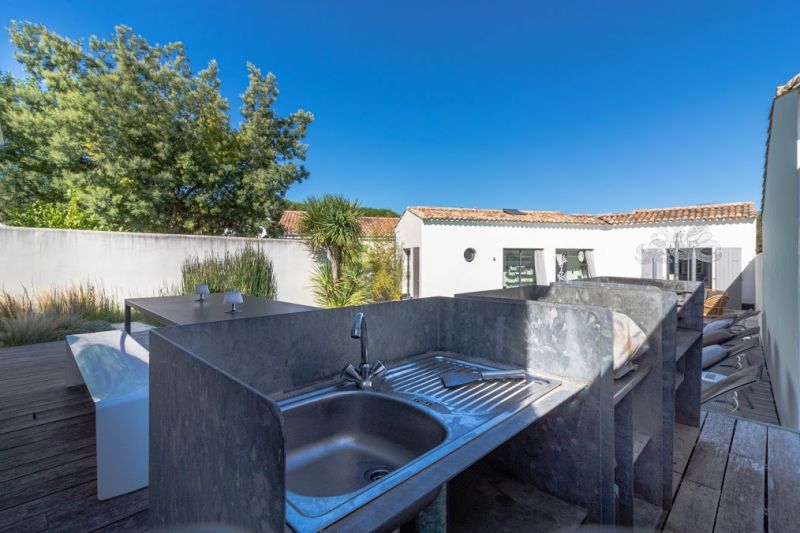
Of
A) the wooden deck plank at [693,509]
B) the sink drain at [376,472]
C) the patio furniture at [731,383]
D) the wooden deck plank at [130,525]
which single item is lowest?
the wooden deck plank at [693,509]

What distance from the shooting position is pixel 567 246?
1053cm

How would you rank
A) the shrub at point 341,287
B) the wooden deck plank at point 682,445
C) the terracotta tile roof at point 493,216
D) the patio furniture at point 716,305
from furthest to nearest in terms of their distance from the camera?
the terracotta tile roof at point 493,216, the shrub at point 341,287, the patio furniture at point 716,305, the wooden deck plank at point 682,445

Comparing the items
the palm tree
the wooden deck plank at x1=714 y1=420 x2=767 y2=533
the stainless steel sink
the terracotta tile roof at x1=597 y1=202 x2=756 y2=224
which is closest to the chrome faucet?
the stainless steel sink

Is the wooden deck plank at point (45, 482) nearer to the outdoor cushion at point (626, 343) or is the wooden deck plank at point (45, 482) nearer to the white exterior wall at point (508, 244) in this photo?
the outdoor cushion at point (626, 343)

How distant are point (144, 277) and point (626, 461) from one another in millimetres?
7359

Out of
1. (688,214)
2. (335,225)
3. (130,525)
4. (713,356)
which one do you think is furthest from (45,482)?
(688,214)

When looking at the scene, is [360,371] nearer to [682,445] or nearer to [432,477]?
[432,477]

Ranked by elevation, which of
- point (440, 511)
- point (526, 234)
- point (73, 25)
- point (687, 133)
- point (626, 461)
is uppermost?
point (73, 25)

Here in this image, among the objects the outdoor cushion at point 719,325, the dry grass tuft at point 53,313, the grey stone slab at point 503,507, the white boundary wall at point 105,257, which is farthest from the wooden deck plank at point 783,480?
the white boundary wall at point 105,257

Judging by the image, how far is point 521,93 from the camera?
32.3ft

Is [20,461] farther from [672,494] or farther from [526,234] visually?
[526,234]

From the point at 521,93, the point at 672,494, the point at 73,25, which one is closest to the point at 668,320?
the point at 672,494

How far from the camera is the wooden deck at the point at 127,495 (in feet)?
4.49

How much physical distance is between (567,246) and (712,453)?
29.9 ft
